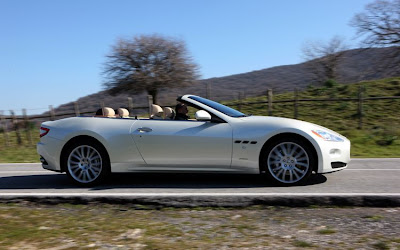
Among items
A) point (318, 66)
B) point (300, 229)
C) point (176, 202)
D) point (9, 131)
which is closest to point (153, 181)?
point (176, 202)

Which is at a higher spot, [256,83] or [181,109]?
[256,83]

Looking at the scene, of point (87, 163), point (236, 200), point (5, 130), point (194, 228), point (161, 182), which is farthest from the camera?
point (5, 130)

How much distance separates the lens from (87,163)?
6473mm

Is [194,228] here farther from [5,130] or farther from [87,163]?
[5,130]

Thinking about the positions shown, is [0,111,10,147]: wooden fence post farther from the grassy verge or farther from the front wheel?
the grassy verge

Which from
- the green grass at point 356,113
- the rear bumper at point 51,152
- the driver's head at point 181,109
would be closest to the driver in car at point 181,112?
the driver's head at point 181,109

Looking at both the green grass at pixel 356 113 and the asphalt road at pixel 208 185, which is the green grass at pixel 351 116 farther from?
the asphalt road at pixel 208 185

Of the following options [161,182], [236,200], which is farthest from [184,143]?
[236,200]

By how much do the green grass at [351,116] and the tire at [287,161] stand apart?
7197 mm

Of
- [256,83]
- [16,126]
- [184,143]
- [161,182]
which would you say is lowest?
[161,182]

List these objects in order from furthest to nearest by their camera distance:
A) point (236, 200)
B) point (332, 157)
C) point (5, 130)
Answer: point (5, 130) → point (332, 157) → point (236, 200)

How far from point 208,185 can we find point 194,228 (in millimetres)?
2066

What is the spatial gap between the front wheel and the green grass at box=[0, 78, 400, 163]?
8.46 m

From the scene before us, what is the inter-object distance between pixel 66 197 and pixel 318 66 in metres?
38.3
